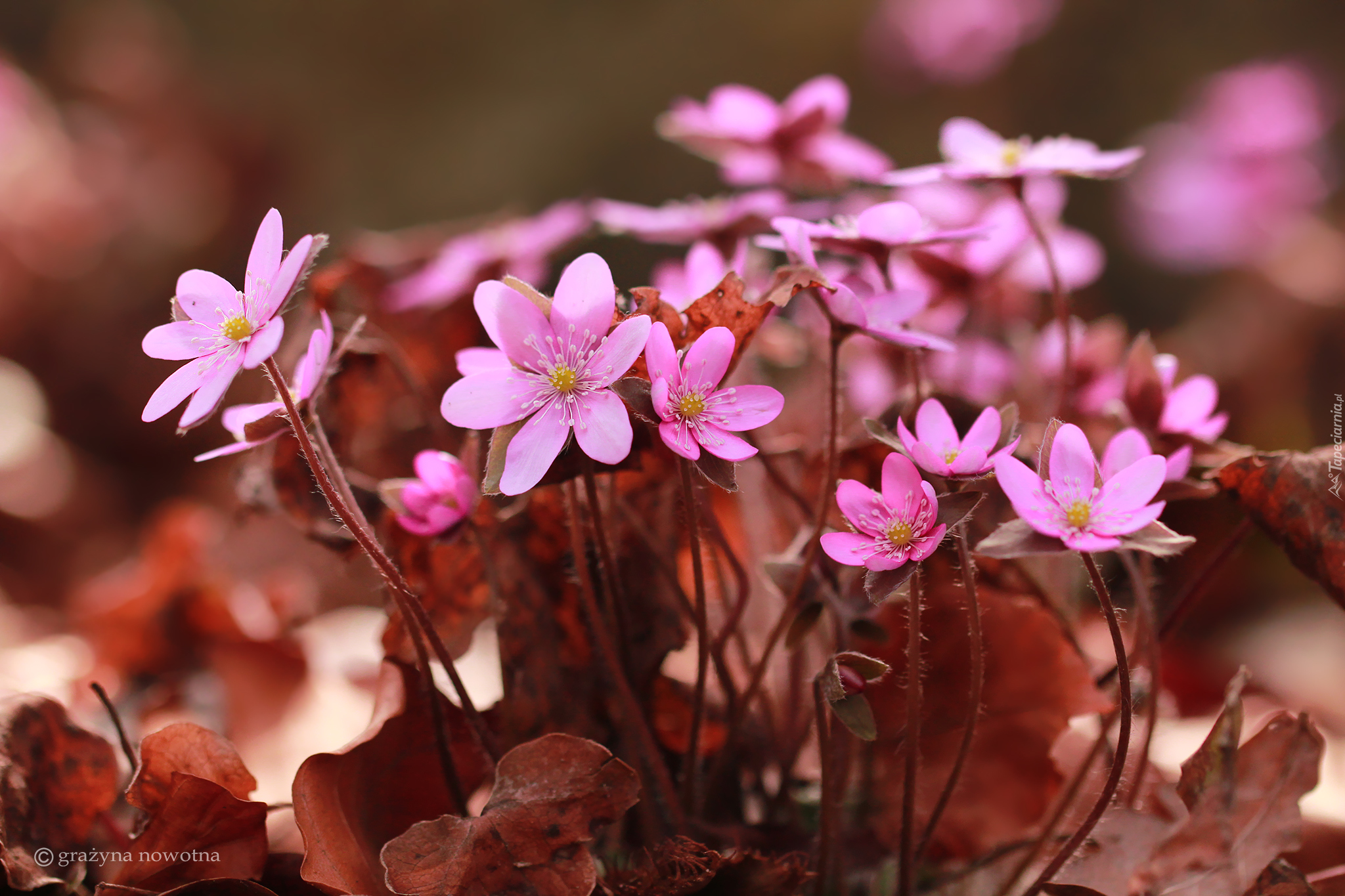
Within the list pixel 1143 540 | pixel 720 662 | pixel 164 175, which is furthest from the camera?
pixel 164 175

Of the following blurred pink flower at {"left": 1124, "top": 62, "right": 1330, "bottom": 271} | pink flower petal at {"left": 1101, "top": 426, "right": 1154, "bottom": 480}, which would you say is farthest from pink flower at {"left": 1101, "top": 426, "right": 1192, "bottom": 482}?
blurred pink flower at {"left": 1124, "top": 62, "right": 1330, "bottom": 271}

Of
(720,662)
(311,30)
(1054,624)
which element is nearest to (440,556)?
(720,662)

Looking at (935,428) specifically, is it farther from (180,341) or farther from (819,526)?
(180,341)

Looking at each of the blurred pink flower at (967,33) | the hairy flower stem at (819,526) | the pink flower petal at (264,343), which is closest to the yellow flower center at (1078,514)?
the hairy flower stem at (819,526)

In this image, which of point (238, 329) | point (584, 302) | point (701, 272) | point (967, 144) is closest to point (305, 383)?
point (238, 329)

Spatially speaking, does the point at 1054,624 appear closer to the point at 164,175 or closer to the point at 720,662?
the point at 720,662

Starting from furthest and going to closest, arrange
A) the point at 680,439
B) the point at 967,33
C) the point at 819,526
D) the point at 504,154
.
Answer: the point at 504,154
the point at 967,33
the point at 819,526
the point at 680,439
